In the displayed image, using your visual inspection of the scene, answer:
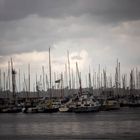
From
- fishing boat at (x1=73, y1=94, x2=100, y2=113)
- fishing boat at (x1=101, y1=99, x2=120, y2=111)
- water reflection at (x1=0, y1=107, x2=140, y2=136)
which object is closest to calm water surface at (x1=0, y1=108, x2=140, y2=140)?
water reflection at (x1=0, y1=107, x2=140, y2=136)

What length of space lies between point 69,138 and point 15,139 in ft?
30.4

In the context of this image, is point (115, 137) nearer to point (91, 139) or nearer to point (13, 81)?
point (91, 139)

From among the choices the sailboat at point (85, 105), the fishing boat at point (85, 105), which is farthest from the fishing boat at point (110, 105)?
the fishing boat at point (85, 105)

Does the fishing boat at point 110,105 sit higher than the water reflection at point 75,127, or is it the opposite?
the fishing boat at point 110,105

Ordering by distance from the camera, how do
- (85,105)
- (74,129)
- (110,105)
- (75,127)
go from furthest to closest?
1. (110,105)
2. (85,105)
3. (75,127)
4. (74,129)

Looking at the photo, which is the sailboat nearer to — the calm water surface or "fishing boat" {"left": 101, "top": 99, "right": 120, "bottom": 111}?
the calm water surface

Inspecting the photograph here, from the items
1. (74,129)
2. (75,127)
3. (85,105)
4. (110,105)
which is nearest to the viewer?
(74,129)

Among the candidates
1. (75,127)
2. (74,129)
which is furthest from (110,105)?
(74,129)

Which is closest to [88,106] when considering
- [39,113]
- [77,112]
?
[77,112]

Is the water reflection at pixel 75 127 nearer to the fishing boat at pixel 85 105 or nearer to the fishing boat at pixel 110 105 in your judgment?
the fishing boat at pixel 85 105

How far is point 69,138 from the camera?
76.9 m

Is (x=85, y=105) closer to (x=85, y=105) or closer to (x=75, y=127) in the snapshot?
(x=85, y=105)

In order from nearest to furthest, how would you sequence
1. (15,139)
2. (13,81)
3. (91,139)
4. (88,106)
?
(91,139)
(15,139)
(88,106)
(13,81)

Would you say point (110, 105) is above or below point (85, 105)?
below
